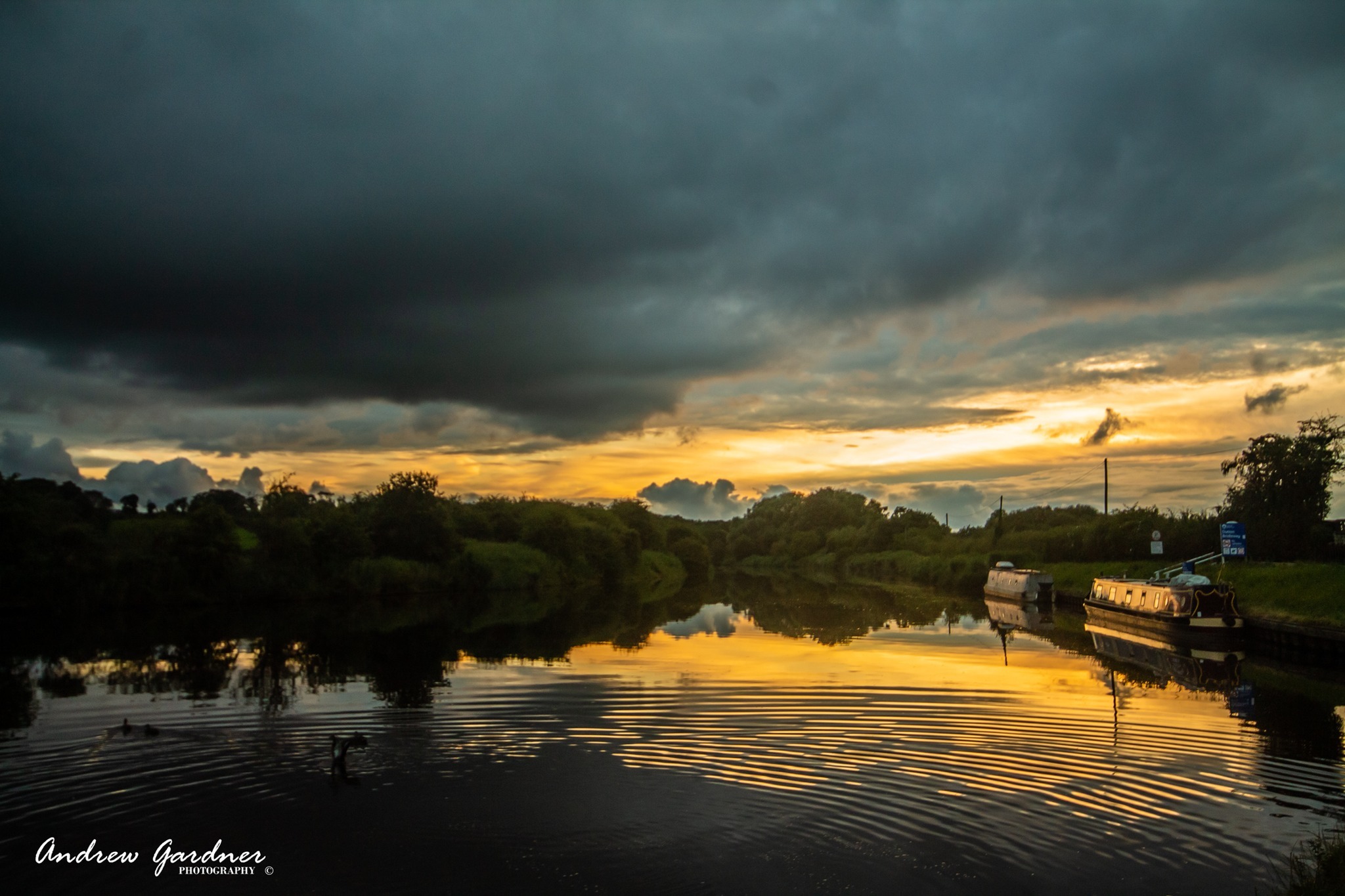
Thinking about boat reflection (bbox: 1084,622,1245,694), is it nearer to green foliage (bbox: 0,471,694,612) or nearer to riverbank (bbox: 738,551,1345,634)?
riverbank (bbox: 738,551,1345,634)

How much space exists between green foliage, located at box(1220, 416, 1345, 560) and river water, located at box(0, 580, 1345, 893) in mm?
19222

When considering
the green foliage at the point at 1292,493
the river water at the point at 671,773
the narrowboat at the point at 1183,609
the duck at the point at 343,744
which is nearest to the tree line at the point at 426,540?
the green foliage at the point at 1292,493

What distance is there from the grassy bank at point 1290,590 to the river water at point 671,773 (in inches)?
189

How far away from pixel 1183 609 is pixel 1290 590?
13.4 feet

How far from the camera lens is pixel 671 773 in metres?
11.4

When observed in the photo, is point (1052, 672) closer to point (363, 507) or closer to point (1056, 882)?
point (1056, 882)

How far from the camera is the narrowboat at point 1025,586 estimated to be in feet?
157

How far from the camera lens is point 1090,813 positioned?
9.70m

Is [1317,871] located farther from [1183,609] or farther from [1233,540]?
[1233,540]

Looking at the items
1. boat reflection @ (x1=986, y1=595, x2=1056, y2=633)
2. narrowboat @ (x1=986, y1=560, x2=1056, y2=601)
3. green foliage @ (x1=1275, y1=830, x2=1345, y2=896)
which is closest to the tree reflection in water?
boat reflection @ (x1=986, y1=595, x2=1056, y2=633)

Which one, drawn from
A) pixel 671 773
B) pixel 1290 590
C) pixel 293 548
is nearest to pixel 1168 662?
pixel 1290 590

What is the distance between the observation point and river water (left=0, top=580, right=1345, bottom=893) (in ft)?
27.1

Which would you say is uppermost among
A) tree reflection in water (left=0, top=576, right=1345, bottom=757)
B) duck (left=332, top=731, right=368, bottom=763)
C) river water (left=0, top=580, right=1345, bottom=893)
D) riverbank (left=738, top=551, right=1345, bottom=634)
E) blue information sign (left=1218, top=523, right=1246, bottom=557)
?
blue information sign (left=1218, top=523, right=1246, bottom=557)

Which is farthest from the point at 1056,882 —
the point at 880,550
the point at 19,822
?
the point at 880,550
